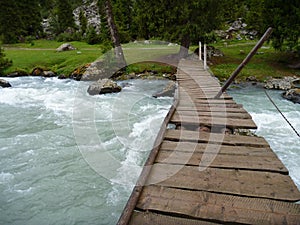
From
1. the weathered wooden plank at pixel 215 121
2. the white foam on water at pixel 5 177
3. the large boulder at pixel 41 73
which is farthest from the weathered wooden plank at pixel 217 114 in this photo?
the large boulder at pixel 41 73

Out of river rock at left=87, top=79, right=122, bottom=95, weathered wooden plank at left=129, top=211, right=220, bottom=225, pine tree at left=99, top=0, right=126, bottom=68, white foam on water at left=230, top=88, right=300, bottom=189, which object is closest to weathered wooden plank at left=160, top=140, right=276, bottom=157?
weathered wooden plank at left=129, top=211, right=220, bottom=225

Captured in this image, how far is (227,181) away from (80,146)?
4.68 meters

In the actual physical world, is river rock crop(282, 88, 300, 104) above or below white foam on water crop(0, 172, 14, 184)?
below

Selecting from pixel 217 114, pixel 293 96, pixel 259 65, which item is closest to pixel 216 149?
pixel 217 114

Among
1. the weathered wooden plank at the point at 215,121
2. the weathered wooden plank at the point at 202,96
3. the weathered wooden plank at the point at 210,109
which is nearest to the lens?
the weathered wooden plank at the point at 215,121

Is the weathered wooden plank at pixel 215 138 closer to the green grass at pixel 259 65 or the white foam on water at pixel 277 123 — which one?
the white foam on water at pixel 277 123

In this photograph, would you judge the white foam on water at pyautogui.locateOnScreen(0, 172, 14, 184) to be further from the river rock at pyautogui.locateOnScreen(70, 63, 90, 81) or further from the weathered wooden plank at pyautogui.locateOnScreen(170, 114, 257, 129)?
the river rock at pyautogui.locateOnScreen(70, 63, 90, 81)

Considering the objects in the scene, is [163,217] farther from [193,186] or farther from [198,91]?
[198,91]

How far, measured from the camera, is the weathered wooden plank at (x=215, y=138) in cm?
382

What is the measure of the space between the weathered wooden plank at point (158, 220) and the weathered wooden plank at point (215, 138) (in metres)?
1.76

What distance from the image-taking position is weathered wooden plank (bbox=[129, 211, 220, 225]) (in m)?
2.25

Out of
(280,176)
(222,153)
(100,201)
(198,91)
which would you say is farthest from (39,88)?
(280,176)

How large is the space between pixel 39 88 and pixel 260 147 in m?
11.6

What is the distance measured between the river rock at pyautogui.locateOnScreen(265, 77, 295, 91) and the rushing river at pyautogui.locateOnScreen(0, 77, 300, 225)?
3.43 feet
